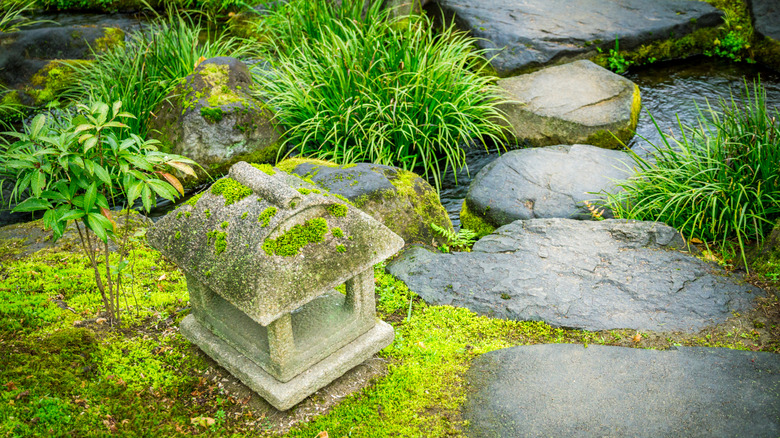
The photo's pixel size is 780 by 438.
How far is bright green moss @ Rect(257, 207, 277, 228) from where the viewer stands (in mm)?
2820

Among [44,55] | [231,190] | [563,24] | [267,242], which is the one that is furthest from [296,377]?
[44,55]

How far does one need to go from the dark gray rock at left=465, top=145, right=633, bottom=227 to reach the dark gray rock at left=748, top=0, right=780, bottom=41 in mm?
4144

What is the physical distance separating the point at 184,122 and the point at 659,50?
6.66 metres

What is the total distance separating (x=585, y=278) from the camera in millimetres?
4266

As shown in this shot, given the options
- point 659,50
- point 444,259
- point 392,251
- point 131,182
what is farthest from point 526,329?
point 659,50

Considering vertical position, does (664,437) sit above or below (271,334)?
below

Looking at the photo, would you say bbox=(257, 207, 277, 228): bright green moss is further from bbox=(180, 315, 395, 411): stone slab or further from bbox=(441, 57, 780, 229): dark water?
bbox=(441, 57, 780, 229): dark water

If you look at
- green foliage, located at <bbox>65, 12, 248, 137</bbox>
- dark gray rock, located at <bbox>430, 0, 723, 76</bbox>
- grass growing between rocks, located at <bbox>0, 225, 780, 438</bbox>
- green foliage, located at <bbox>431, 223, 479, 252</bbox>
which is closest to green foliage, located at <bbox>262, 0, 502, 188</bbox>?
green foliage, located at <bbox>431, 223, 479, 252</bbox>

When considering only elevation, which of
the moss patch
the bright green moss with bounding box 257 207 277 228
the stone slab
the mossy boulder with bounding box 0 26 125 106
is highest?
the bright green moss with bounding box 257 207 277 228

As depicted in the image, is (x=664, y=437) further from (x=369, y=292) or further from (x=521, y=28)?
(x=521, y=28)

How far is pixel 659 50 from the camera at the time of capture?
28.3ft

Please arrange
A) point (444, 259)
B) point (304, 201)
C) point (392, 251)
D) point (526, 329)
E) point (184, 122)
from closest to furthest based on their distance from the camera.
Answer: point (304, 201)
point (392, 251)
point (526, 329)
point (444, 259)
point (184, 122)

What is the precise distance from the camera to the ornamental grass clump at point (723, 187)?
15.2ft

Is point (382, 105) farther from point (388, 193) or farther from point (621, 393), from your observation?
→ point (621, 393)
